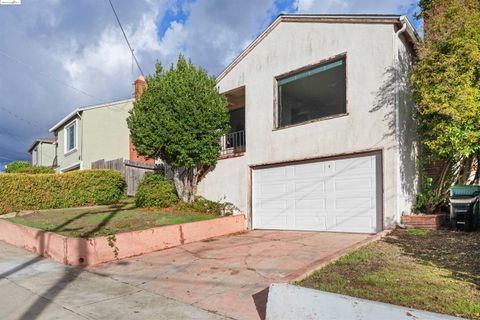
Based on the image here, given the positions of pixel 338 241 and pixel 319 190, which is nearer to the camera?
pixel 338 241

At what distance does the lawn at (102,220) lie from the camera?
8921mm

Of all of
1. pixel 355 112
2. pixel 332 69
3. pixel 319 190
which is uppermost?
pixel 332 69

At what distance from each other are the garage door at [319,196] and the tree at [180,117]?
2075mm

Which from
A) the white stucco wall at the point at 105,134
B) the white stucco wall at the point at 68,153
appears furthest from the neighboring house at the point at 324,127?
the white stucco wall at the point at 68,153

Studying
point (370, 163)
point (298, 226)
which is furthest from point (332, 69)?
point (298, 226)

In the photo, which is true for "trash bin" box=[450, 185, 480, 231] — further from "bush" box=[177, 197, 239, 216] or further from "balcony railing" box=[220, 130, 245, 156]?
"balcony railing" box=[220, 130, 245, 156]

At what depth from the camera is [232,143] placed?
14.7 metres

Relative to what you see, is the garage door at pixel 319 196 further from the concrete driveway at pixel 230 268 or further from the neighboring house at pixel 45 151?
the neighboring house at pixel 45 151

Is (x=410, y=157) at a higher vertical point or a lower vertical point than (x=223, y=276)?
higher

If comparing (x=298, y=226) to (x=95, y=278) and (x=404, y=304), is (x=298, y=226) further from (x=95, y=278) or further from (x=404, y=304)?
(x=404, y=304)

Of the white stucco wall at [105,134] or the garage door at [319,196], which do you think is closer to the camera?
the garage door at [319,196]

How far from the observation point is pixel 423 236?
25.1ft

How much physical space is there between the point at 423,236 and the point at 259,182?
5475 millimetres

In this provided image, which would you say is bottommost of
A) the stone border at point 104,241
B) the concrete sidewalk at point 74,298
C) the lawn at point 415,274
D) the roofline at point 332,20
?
the concrete sidewalk at point 74,298
